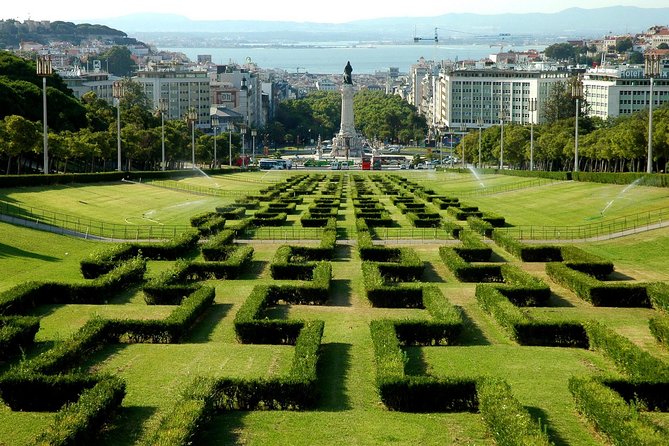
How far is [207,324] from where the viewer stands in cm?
3005

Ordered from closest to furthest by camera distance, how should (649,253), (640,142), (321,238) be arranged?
(649,253)
(321,238)
(640,142)

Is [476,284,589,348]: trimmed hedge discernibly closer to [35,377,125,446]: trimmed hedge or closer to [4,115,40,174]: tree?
[35,377,125,446]: trimmed hedge

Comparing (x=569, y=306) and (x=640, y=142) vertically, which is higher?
(x=640, y=142)

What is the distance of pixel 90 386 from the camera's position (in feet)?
69.6

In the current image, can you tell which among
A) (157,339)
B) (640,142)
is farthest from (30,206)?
(640,142)

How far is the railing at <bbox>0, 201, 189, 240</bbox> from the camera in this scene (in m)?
47.0

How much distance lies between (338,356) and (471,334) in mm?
5044

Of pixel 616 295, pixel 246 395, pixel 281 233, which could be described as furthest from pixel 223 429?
pixel 281 233

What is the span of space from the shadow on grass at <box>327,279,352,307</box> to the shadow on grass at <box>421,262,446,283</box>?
135 inches

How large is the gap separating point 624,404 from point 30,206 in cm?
4067

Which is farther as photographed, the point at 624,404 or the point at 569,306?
the point at 569,306

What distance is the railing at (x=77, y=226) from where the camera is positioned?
4703 centimetres

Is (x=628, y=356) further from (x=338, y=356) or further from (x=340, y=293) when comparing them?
(x=340, y=293)

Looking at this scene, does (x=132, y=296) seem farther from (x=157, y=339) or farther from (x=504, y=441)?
(x=504, y=441)
